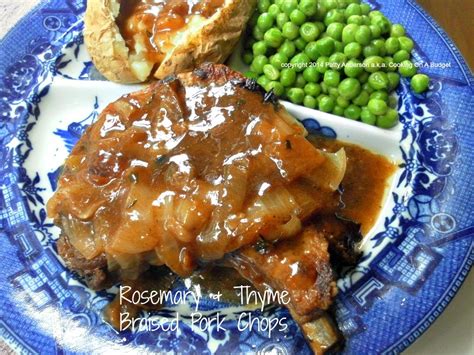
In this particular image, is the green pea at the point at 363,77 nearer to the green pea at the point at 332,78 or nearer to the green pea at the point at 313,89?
the green pea at the point at 332,78

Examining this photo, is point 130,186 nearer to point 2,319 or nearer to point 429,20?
point 2,319

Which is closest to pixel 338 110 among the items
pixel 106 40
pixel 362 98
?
pixel 362 98

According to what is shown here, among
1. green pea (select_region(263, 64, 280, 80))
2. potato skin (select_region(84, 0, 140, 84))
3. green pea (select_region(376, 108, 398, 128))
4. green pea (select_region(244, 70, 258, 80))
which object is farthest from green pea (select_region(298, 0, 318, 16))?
potato skin (select_region(84, 0, 140, 84))

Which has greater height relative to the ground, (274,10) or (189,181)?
(274,10)

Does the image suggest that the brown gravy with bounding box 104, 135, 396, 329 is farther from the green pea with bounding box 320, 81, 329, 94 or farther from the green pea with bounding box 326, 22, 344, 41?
the green pea with bounding box 326, 22, 344, 41

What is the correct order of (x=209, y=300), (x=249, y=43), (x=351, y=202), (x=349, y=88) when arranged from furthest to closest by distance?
(x=249, y=43), (x=349, y=88), (x=351, y=202), (x=209, y=300)

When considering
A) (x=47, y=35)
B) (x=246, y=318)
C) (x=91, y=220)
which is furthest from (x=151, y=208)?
(x=47, y=35)

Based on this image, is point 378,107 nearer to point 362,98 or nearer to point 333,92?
point 362,98
